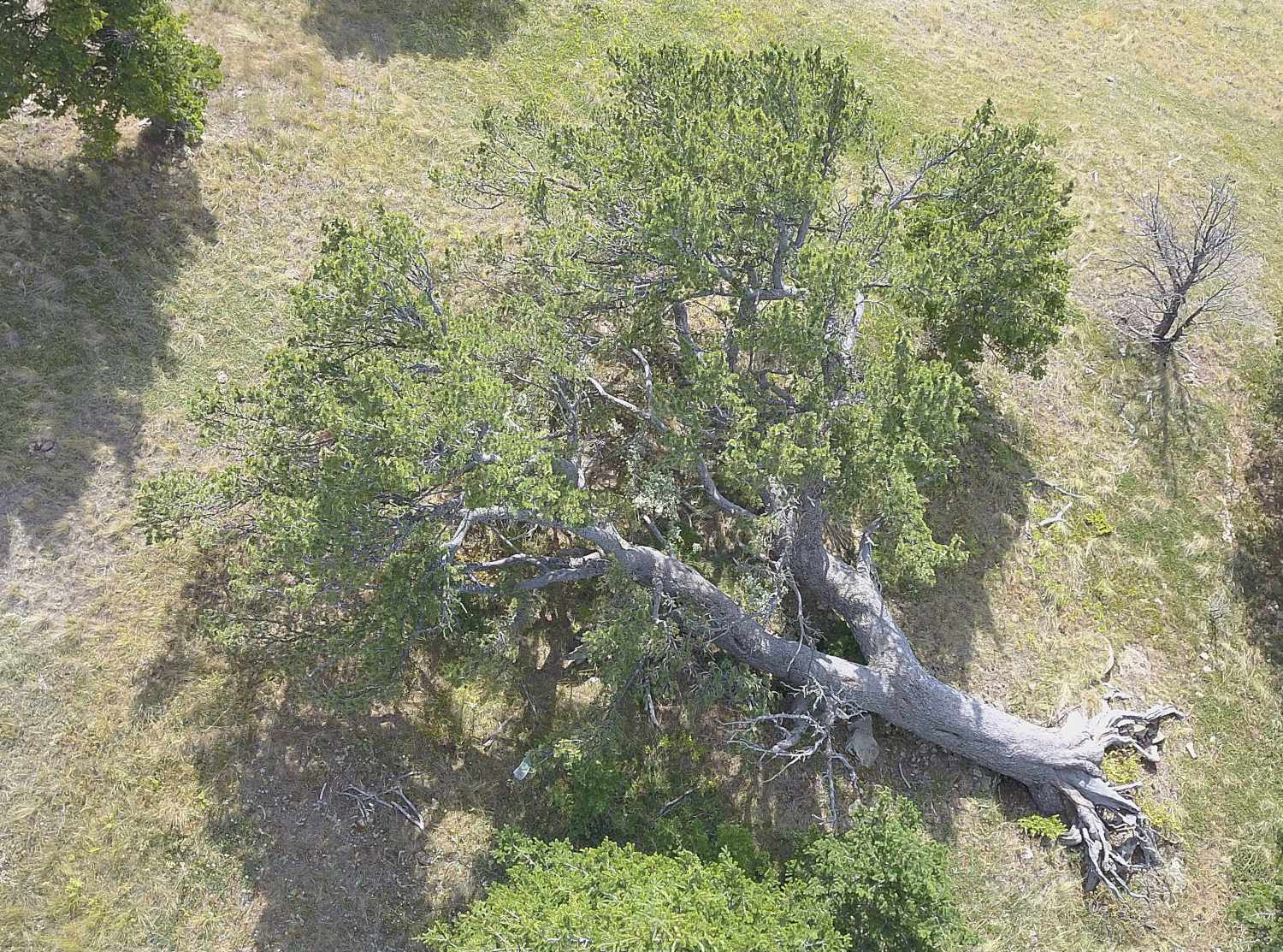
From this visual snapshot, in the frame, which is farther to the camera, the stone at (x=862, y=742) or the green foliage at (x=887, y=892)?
the stone at (x=862, y=742)

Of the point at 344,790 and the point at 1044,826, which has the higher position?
the point at 1044,826

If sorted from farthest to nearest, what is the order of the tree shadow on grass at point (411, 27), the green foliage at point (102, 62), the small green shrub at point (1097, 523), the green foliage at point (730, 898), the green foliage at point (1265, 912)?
1. the tree shadow on grass at point (411, 27)
2. the small green shrub at point (1097, 523)
3. the green foliage at point (102, 62)
4. the green foliage at point (1265, 912)
5. the green foliage at point (730, 898)

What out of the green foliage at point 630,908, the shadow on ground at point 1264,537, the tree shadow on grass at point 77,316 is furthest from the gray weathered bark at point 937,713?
the tree shadow on grass at point 77,316

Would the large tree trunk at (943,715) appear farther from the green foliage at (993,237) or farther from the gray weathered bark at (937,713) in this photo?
the green foliage at (993,237)

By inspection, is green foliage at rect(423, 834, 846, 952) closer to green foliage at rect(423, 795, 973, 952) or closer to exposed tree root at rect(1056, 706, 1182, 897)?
green foliage at rect(423, 795, 973, 952)

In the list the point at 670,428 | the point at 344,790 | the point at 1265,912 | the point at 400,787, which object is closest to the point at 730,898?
the point at 400,787

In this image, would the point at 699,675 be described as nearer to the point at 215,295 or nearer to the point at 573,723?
the point at 573,723

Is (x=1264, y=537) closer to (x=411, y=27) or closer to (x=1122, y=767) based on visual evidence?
(x=1122, y=767)

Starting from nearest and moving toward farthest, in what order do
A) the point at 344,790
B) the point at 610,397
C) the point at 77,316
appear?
1. the point at 344,790
2. the point at 610,397
3. the point at 77,316
